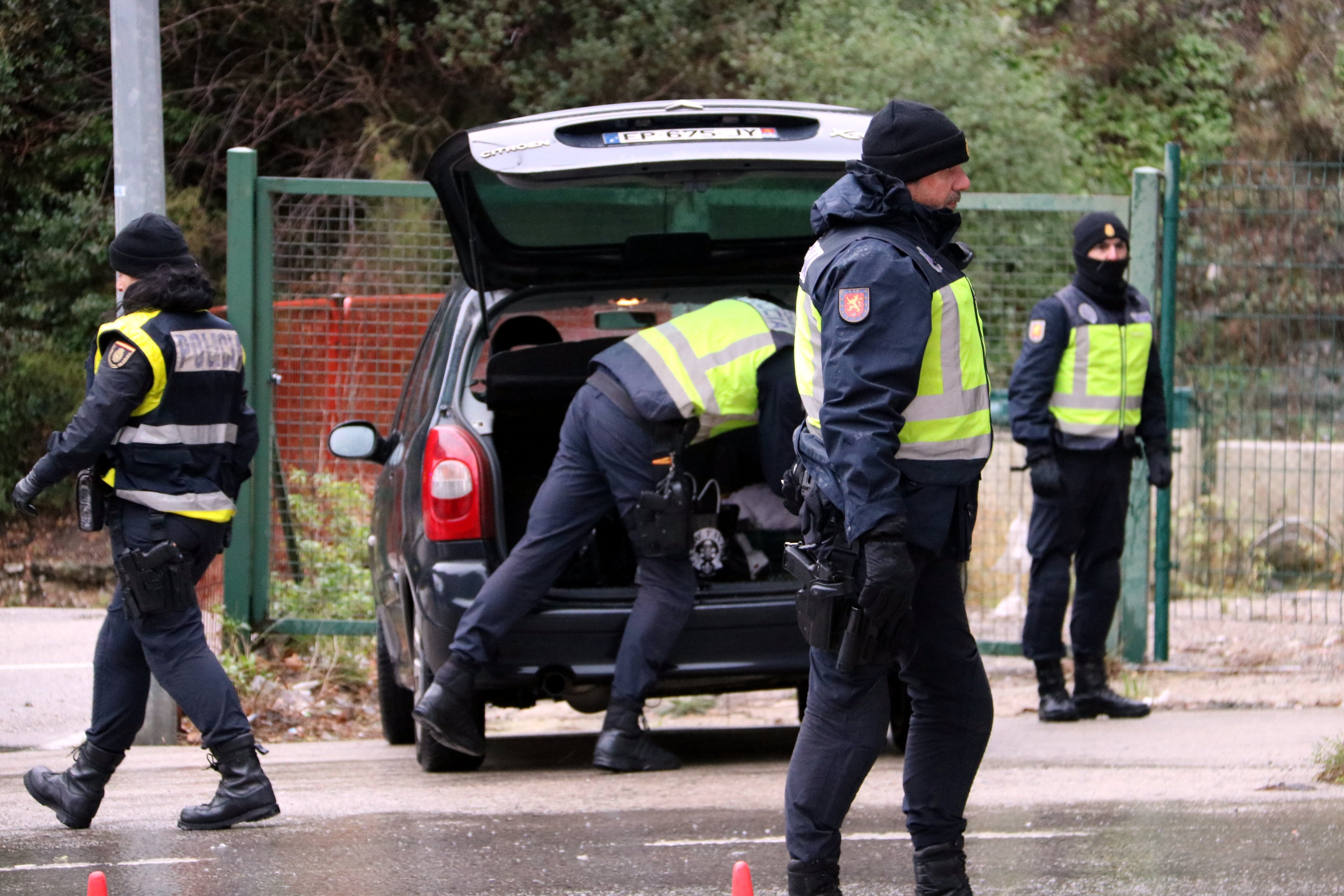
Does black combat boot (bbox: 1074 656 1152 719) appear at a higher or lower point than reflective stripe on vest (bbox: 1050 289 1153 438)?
lower

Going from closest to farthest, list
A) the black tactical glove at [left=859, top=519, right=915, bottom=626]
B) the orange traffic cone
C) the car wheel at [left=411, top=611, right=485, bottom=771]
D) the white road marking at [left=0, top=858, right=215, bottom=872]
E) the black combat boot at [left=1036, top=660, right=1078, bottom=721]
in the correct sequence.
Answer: the orange traffic cone → the black tactical glove at [left=859, top=519, right=915, bottom=626] → the white road marking at [left=0, top=858, right=215, bottom=872] → the car wheel at [left=411, top=611, right=485, bottom=771] → the black combat boot at [left=1036, top=660, right=1078, bottom=721]

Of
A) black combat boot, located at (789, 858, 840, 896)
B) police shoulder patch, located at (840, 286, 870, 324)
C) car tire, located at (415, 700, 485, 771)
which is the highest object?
police shoulder patch, located at (840, 286, 870, 324)

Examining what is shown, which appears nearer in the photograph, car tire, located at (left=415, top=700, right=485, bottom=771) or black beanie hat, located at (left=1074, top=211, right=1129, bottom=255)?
car tire, located at (left=415, top=700, right=485, bottom=771)

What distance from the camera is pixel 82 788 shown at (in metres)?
5.04

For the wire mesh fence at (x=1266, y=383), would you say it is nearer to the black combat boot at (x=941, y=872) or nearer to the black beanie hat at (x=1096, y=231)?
the black beanie hat at (x=1096, y=231)

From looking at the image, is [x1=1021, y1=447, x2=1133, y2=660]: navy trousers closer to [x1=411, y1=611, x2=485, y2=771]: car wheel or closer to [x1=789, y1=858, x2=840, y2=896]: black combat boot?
[x1=411, y1=611, x2=485, y2=771]: car wheel

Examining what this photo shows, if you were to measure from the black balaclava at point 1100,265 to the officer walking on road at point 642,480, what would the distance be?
5.52ft

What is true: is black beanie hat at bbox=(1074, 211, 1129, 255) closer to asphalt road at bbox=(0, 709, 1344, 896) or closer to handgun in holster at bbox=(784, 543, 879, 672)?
asphalt road at bbox=(0, 709, 1344, 896)

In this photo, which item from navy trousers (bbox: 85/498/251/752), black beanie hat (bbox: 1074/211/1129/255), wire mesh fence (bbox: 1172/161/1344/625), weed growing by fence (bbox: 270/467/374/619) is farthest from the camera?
weed growing by fence (bbox: 270/467/374/619)

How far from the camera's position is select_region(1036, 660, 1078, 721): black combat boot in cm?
690

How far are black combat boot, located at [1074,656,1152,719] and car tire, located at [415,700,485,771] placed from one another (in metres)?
2.46

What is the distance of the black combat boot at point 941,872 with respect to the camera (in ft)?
12.5

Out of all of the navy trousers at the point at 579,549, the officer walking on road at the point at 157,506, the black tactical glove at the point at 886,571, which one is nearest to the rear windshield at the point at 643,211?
the navy trousers at the point at 579,549

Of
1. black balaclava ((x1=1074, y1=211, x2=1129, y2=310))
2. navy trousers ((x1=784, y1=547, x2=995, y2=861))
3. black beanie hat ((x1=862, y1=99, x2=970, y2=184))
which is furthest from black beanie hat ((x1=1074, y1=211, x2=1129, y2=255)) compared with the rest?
navy trousers ((x1=784, y1=547, x2=995, y2=861))
